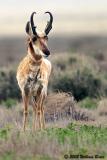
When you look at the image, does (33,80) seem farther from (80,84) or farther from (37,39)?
(80,84)

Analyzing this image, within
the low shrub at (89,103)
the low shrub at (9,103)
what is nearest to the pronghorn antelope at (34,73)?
the low shrub at (89,103)

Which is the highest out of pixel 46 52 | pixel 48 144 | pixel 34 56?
pixel 46 52

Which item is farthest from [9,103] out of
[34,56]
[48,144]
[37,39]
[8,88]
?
[48,144]

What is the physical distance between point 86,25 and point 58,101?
338ft

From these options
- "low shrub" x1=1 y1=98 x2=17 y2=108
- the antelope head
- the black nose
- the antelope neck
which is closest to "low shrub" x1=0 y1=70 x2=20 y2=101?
"low shrub" x1=1 y1=98 x2=17 y2=108

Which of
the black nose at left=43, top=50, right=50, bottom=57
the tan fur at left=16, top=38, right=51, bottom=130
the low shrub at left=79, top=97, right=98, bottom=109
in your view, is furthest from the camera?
the low shrub at left=79, top=97, right=98, bottom=109

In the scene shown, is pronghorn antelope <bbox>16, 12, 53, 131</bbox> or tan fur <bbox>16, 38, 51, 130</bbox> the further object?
tan fur <bbox>16, 38, 51, 130</bbox>

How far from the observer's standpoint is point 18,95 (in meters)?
34.4

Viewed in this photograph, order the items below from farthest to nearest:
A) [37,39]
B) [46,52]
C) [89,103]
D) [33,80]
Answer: [89,103] → [33,80] → [37,39] → [46,52]

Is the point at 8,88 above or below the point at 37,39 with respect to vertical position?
below

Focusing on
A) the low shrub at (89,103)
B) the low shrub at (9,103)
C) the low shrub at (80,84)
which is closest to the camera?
the low shrub at (89,103)

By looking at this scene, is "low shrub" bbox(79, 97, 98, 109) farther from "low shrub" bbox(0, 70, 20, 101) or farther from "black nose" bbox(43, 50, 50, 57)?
"black nose" bbox(43, 50, 50, 57)

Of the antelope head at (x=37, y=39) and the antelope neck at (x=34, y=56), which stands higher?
the antelope head at (x=37, y=39)

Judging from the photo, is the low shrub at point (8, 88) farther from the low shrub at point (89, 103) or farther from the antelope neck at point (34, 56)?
the antelope neck at point (34, 56)
